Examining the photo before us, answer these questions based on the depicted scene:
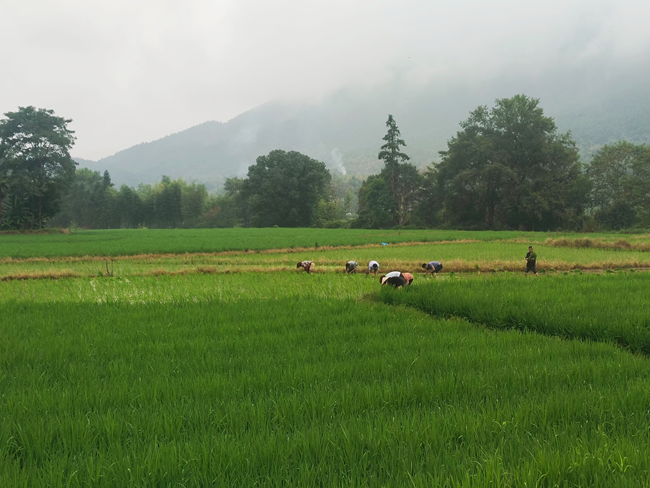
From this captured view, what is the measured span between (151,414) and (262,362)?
128 cm

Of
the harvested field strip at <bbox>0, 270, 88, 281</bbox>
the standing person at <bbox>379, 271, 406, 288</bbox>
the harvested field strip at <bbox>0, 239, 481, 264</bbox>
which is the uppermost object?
the standing person at <bbox>379, 271, 406, 288</bbox>

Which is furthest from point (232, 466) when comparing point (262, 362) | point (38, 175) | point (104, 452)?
point (38, 175)

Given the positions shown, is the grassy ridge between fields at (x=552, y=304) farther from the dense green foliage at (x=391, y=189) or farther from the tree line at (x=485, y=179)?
the dense green foliage at (x=391, y=189)

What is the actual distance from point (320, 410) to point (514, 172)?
53030 mm

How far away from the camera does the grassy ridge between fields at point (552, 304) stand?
210 inches

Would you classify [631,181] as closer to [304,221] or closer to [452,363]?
[304,221]

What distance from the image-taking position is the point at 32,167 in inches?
2013

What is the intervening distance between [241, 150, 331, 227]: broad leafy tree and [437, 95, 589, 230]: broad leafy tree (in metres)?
26.1

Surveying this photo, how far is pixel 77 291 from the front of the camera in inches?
381

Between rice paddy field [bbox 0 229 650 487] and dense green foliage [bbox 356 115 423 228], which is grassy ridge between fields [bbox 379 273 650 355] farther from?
dense green foliage [bbox 356 115 423 228]

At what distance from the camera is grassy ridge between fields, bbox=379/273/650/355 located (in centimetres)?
532

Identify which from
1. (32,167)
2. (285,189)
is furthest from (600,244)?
(32,167)

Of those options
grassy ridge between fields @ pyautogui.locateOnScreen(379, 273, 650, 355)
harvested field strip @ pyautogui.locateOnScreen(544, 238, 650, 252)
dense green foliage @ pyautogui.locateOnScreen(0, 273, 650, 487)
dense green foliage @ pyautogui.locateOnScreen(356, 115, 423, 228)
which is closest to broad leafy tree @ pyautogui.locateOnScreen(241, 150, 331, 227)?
dense green foliage @ pyautogui.locateOnScreen(356, 115, 423, 228)

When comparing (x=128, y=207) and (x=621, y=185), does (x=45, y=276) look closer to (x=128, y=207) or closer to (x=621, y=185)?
(x=621, y=185)
